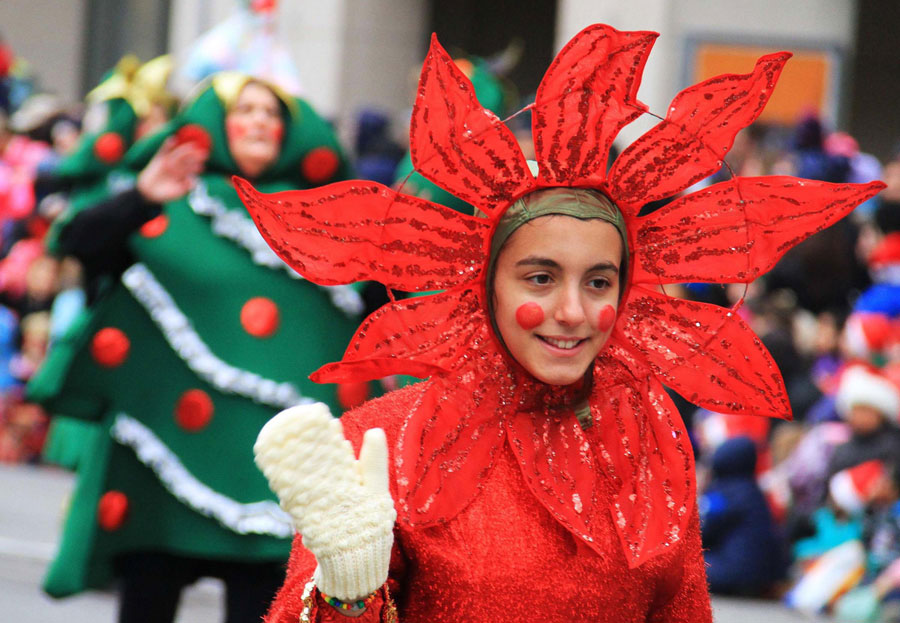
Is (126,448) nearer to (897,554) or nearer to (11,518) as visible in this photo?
(897,554)

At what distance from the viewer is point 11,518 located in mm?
8047

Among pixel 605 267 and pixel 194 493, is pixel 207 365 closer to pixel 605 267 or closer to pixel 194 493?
pixel 194 493

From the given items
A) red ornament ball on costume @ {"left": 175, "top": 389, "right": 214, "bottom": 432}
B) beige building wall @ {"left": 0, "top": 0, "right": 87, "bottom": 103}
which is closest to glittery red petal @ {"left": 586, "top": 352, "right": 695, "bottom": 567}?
red ornament ball on costume @ {"left": 175, "top": 389, "right": 214, "bottom": 432}

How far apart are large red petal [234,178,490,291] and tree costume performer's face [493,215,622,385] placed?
9 centimetres

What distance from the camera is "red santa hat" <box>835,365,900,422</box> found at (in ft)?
21.3

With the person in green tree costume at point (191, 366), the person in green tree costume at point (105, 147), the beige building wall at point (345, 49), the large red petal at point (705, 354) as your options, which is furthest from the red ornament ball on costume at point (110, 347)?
the beige building wall at point (345, 49)

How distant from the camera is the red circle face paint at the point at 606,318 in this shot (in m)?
2.20

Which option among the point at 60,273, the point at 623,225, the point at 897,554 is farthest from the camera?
the point at 60,273

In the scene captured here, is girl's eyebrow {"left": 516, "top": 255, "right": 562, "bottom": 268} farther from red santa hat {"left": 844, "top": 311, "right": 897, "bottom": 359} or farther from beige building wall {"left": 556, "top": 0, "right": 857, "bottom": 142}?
beige building wall {"left": 556, "top": 0, "right": 857, "bottom": 142}

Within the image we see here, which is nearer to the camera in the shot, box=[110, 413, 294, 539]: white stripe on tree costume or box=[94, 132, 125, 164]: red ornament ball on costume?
box=[110, 413, 294, 539]: white stripe on tree costume

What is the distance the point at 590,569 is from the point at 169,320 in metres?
2.27

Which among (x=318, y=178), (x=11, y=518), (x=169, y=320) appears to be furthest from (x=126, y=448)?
(x=11, y=518)

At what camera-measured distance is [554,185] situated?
7.16ft

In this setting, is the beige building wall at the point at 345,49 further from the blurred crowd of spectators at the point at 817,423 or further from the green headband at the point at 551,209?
the green headband at the point at 551,209
